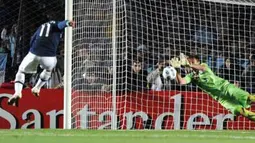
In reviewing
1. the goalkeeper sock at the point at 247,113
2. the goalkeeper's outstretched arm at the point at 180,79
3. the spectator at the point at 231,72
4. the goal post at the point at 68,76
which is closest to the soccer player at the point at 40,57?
the goal post at the point at 68,76

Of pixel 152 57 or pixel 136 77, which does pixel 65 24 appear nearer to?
pixel 136 77

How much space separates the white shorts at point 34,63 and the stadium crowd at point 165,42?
16cm

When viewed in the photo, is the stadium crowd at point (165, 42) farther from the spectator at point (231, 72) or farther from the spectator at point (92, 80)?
the spectator at point (92, 80)

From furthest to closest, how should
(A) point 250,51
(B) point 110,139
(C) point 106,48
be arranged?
(A) point 250,51 < (C) point 106,48 < (B) point 110,139

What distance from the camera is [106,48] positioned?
1026 cm

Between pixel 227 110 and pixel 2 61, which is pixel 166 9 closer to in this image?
pixel 227 110

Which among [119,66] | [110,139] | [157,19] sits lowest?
[110,139]

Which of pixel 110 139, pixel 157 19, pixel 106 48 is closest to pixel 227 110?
pixel 157 19

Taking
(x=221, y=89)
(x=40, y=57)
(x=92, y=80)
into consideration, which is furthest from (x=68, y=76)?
(x=221, y=89)

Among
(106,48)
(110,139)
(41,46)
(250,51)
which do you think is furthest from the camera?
(250,51)

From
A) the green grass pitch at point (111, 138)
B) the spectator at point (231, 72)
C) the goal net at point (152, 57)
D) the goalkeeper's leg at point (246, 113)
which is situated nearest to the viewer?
the green grass pitch at point (111, 138)

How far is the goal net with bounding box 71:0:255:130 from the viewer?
33.8 ft

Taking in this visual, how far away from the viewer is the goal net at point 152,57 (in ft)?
33.8

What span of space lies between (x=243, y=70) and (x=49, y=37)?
3.74 meters
